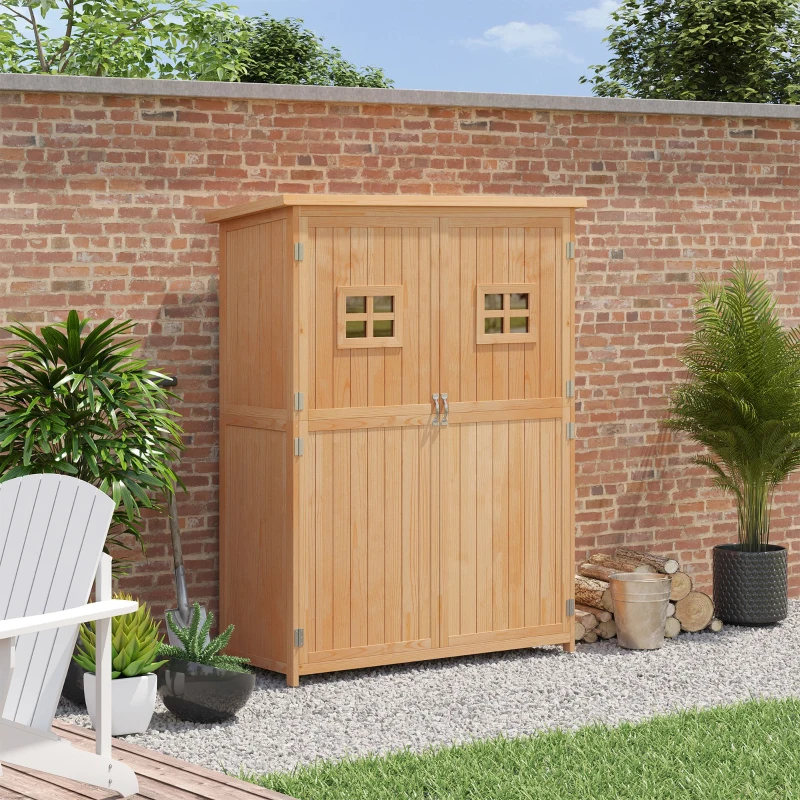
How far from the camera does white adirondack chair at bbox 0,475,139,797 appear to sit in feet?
13.9

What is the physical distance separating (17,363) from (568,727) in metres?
3.12

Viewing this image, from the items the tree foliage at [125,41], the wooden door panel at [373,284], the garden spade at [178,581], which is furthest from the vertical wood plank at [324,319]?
the tree foliage at [125,41]

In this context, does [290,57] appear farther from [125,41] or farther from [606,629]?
[606,629]

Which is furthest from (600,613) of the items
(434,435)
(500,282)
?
(500,282)

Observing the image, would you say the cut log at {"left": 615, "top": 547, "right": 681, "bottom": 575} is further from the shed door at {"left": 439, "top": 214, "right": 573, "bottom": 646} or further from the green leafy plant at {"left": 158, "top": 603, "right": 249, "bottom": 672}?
the green leafy plant at {"left": 158, "top": 603, "right": 249, "bottom": 672}

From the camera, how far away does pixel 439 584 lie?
6.68 meters

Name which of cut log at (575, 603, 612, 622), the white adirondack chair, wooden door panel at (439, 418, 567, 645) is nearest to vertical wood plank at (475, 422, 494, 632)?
wooden door panel at (439, 418, 567, 645)

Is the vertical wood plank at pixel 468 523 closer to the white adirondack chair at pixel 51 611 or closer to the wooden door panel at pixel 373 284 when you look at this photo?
the wooden door panel at pixel 373 284

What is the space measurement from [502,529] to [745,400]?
187cm

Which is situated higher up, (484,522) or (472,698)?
(484,522)

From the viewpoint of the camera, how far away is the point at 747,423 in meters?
7.71

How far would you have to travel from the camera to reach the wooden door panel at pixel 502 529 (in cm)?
671

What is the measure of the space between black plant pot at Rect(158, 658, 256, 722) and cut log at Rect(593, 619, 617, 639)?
Result: 242 cm

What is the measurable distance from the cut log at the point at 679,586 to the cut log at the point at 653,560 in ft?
0.13
